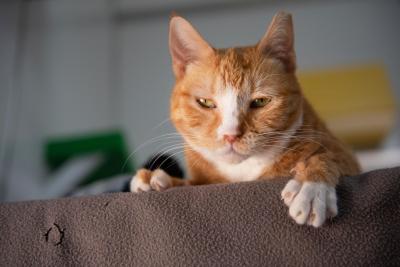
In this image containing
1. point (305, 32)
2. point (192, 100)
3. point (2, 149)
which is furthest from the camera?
point (305, 32)

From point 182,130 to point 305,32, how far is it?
2591 millimetres

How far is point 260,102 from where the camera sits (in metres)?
1.00

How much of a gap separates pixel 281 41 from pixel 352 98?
5.34 ft

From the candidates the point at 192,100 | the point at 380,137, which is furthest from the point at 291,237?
the point at 380,137

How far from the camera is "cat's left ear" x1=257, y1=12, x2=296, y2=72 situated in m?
1.01

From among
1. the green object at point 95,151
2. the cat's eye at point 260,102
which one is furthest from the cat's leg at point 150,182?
the green object at point 95,151

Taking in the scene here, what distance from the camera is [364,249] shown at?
70 cm

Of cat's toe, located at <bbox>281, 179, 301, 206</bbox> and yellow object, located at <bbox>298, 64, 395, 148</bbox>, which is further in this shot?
yellow object, located at <bbox>298, 64, 395, 148</bbox>

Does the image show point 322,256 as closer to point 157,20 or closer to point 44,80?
point 44,80

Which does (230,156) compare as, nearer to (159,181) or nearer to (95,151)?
(159,181)

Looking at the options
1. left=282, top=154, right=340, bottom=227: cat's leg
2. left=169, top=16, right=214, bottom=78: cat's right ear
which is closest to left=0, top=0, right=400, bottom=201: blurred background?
left=169, top=16, right=214, bottom=78: cat's right ear

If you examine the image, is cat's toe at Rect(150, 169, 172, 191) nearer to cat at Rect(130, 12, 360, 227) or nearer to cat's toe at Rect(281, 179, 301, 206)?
cat at Rect(130, 12, 360, 227)

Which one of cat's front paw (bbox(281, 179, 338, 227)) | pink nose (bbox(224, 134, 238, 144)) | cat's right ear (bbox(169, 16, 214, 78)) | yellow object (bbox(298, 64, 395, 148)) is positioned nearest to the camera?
cat's front paw (bbox(281, 179, 338, 227))

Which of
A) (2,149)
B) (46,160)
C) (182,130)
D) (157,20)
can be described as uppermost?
(182,130)
